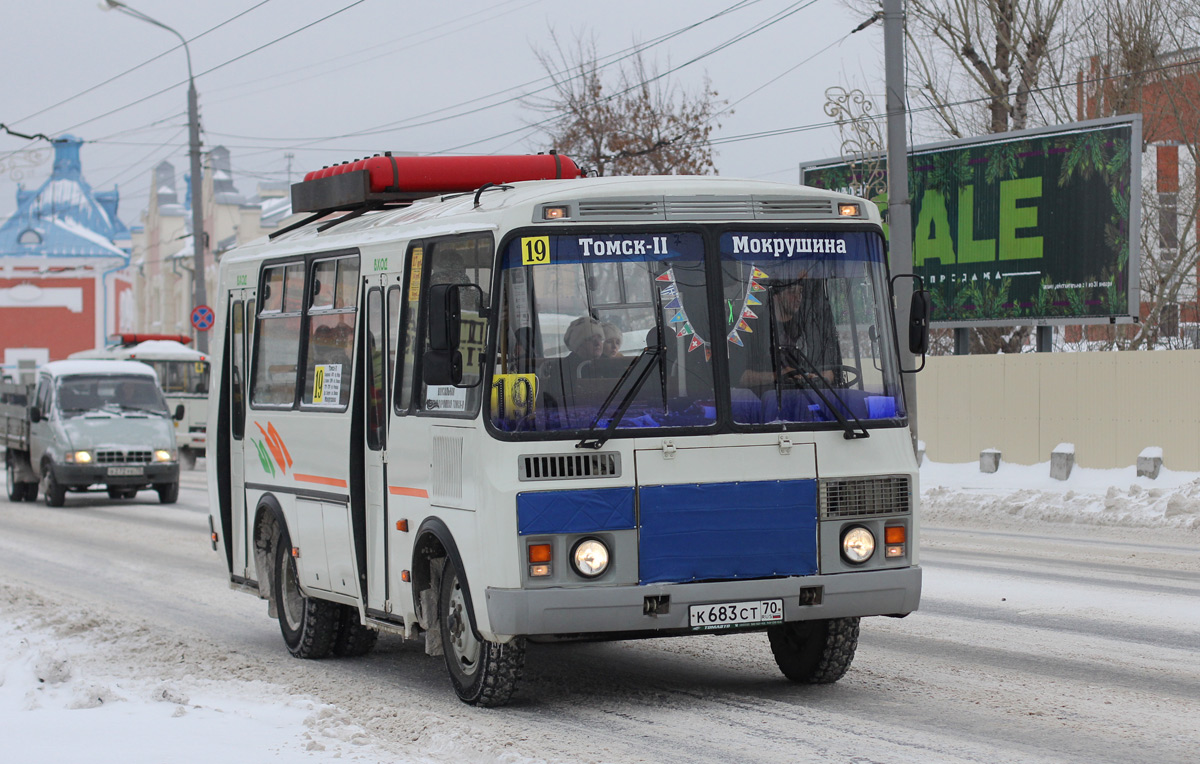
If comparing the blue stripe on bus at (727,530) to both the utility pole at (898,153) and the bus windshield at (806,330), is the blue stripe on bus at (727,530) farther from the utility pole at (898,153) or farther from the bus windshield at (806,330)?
the utility pole at (898,153)

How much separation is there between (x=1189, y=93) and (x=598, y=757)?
29804 mm

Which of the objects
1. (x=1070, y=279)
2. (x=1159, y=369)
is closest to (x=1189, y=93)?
(x=1070, y=279)

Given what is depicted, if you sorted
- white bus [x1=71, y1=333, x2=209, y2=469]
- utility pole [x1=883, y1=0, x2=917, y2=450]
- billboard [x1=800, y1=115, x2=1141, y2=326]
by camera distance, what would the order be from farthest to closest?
white bus [x1=71, y1=333, x2=209, y2=469], billboard [x1=800, y1=115, x2=1141, y2=326], utility pole [x1=883, y1=0, x2=917, y2=450]

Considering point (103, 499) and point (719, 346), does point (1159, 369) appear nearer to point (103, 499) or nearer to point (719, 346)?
point (719, 346)

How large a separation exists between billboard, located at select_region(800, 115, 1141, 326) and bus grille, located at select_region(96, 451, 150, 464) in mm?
12968

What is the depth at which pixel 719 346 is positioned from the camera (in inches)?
313

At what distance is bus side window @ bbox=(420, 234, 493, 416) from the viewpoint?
7.96 meters

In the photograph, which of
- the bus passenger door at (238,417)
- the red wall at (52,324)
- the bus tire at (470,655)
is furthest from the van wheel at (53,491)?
the red wall at (52,324)

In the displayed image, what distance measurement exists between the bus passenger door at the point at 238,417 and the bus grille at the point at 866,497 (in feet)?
16.5

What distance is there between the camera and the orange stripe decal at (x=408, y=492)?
8.56 meters

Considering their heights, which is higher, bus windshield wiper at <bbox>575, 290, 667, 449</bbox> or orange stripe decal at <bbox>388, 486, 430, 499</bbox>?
bus windshield wiper at <bbox>575, 290, 667, 449</bbox>

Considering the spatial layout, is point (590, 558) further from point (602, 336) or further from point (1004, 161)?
point (1004, 161)

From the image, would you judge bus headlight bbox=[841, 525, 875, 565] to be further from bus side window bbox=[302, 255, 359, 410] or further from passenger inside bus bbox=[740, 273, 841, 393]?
bus side window bbox=[302, 255, 359, 410]

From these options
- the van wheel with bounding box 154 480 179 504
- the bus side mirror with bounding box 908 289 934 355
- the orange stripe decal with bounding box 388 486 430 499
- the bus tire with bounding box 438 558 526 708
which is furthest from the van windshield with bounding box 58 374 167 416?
the bus side mirror with bounding box 908 289 934 355
